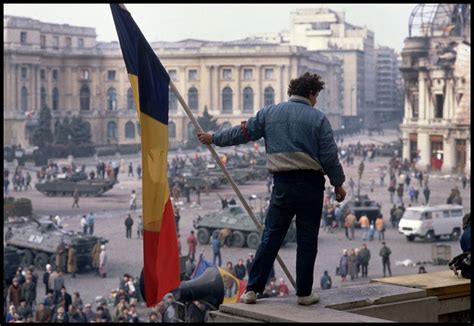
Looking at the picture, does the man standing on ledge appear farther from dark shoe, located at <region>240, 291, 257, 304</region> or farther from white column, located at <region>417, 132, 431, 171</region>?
white column, located at <region>417, 132, 431, 171</region>

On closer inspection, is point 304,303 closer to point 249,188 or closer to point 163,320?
point 163,320

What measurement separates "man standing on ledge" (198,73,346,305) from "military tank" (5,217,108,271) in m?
16.7

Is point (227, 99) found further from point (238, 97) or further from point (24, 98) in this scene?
point (24, 98)

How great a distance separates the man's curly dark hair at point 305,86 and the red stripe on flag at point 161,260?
2.99ft

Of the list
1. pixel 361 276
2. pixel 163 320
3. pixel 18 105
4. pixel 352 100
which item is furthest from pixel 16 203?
pixel 352 100

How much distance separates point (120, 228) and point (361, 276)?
10.1m

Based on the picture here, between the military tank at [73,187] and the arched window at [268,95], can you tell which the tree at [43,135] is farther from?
the military tank at [73,187]

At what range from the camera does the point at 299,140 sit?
177 inches

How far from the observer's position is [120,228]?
1126 inches

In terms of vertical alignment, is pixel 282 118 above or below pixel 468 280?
above

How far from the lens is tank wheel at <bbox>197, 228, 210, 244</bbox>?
1005 inches

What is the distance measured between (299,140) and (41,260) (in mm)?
17633

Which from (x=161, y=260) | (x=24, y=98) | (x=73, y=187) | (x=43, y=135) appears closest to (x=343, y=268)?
(x=161, y=260)

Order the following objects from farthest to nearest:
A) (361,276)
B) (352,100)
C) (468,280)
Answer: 1. (352,100)
2. (361,276)
3. (468,280)
